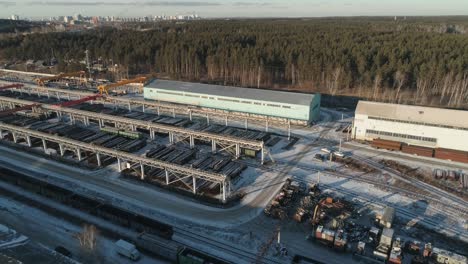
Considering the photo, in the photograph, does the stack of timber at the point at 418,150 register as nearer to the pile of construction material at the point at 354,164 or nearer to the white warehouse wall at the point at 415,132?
the white warehouse wall at the point at 415,132

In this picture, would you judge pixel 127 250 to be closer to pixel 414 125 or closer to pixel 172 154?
pixel 172 154

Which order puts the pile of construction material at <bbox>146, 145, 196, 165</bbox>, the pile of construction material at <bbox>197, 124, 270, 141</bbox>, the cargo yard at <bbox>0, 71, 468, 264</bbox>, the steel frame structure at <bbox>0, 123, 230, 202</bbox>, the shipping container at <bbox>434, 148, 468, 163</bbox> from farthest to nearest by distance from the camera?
the pile of construction material at <bbox>197, 124, 270, 141</bbox> < the shipping container at <bbox>434, 148, 468, 163</bbox> < the pile of construction material at <bbox>146, 145, 196, 165</bbox> < the steel frame structure at <bbox>0, 123, 230, 202</bbox> < the cargo yard at <bbox>0, 71, 468, 264</bbox>

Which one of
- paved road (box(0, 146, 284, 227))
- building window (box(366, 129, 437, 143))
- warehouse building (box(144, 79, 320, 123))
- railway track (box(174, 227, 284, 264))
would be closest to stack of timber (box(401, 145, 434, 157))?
building window (box(366, 129, 437, 143))

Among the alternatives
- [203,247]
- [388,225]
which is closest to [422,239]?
[388,225]

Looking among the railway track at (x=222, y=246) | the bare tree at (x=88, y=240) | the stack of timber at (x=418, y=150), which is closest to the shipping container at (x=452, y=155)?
the stack of timber at (x=418, y=150)

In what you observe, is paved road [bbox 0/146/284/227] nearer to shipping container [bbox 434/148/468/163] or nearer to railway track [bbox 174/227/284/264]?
railway track [bbox 174/227/284/264]

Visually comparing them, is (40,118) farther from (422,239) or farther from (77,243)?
(422,239)

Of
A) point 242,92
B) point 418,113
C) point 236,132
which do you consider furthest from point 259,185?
point 242,92
